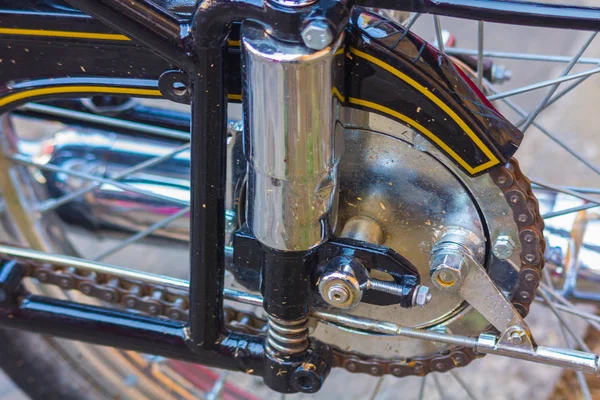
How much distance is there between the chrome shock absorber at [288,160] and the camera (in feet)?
1.78

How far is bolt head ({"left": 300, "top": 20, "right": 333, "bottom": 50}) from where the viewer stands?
0.52 metres

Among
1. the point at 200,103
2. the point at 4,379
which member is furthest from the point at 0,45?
the point at 4,379

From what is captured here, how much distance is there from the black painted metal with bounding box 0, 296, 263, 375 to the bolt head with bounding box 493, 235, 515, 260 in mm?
238

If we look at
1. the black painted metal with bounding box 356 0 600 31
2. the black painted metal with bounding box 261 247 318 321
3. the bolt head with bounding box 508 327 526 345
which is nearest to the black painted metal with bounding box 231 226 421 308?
the black painted metal with bounding box 261 247 318 321

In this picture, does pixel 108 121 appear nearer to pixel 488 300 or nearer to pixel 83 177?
pixel 83 177

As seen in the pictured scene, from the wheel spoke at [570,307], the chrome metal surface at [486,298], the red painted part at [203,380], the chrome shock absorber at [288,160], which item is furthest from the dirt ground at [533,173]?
the chrome shock absorber at [288,160]

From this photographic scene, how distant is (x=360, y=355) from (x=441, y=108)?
1.01ft

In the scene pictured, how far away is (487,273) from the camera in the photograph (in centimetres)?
71

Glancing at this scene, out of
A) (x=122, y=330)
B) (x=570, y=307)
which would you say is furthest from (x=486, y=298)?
(x=122, y=330)

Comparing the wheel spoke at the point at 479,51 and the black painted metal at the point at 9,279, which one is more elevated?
the wheel spoke at the point at 479,51

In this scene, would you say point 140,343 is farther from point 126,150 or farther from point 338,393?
point 338,393

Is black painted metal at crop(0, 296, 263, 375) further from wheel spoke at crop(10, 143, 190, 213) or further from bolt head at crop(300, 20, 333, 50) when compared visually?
bolt head at crop(300, 20, 333, 50)

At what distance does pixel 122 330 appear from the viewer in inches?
31.7

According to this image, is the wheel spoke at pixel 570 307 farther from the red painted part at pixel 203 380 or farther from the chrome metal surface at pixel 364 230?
the red painted part at pixel 203 380
